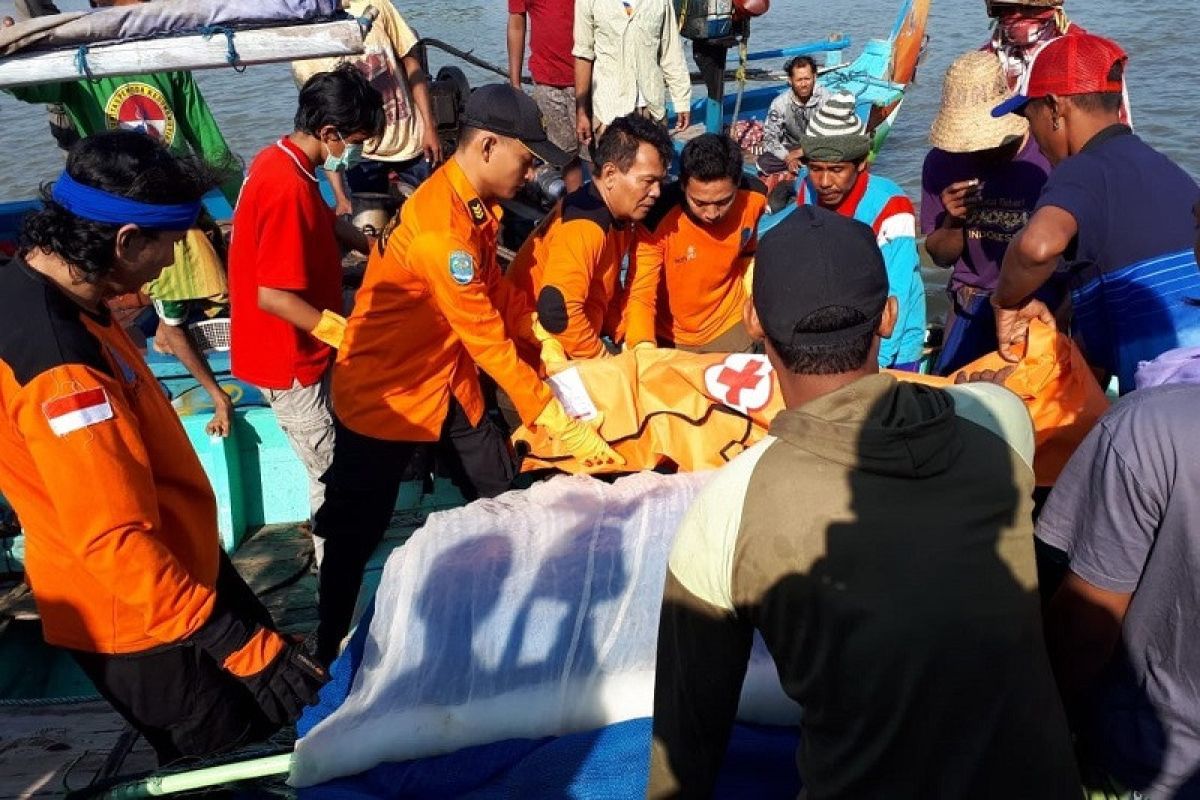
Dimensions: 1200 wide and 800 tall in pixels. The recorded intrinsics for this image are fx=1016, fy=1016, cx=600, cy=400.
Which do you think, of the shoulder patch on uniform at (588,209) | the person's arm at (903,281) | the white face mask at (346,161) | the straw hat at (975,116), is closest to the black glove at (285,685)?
the shoulder patch on uniform at (588,209)

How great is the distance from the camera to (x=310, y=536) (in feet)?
12.9

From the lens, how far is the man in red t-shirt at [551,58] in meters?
6.09

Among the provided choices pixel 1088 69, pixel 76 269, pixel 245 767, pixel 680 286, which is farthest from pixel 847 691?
pixel 680 286

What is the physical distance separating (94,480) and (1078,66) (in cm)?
240

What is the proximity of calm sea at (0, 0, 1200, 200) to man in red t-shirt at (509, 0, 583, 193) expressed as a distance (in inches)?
195

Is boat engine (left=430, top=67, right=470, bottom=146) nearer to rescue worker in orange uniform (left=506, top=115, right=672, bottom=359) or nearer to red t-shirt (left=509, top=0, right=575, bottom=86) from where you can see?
red t-shirt (left=509, top=0, right=575, bottom=86)

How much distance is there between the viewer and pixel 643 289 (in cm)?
364

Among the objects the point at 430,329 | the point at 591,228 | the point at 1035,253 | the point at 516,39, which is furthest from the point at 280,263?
the point at 516,39

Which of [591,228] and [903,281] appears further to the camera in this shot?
[903,281]

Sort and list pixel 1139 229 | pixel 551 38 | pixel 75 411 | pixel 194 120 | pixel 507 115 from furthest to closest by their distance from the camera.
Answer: pixel 551 38
pixel 194 120
pixel 507 115
pixel 1139 229
pixel 75 411

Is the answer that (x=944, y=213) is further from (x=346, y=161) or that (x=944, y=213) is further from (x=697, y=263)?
(x=346, y=161)

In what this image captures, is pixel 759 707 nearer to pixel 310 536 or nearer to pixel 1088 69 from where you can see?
pixel 1088 69

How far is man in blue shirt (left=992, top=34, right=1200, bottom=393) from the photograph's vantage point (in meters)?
2.44

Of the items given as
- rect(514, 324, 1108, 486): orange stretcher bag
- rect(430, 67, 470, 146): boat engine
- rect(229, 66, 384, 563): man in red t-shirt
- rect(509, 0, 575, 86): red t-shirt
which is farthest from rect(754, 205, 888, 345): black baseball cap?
rect(509, 0, 575, 86): red t-shirt
